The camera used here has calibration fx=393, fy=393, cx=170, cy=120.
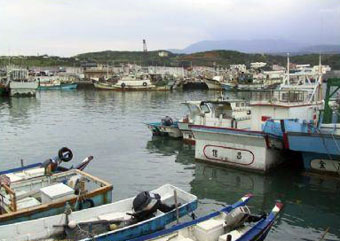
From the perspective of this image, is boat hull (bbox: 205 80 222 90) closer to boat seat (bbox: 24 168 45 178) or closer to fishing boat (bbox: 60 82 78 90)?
fishing boat (bbox: 60 82 78 90)

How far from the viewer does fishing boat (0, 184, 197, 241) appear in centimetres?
909

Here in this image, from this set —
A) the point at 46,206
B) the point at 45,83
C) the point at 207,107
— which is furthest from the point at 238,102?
the point at 45,83

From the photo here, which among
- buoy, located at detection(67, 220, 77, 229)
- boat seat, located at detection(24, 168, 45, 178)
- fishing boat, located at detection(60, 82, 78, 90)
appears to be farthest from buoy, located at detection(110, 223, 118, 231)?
fishing boat, located at detection(60, 82, 78, 90)

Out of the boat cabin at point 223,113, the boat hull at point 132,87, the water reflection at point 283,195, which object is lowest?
the water reflection at point 283,195

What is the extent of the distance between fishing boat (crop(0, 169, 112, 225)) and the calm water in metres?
2.43

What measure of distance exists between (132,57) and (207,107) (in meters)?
144

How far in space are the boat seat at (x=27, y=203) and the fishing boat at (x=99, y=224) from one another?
1629 millimetres

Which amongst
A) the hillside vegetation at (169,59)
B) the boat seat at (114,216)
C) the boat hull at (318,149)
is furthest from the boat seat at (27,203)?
the hillside vegetation at (169,59)

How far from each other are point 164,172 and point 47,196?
7.43m

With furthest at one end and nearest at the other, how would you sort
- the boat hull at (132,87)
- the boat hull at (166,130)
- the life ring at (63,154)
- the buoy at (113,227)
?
the boat hull at (132,87) < the boat hull at (166,130) < the life ring at (63,154) < the buoy at (113,227)

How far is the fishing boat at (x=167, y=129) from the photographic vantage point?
80.6 feet

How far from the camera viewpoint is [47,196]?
1091 centimetres

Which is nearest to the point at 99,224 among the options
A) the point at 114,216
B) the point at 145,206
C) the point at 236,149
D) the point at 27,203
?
the point at 114,216

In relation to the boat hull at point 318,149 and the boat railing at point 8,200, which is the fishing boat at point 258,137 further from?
the boat railing at point 8,200
